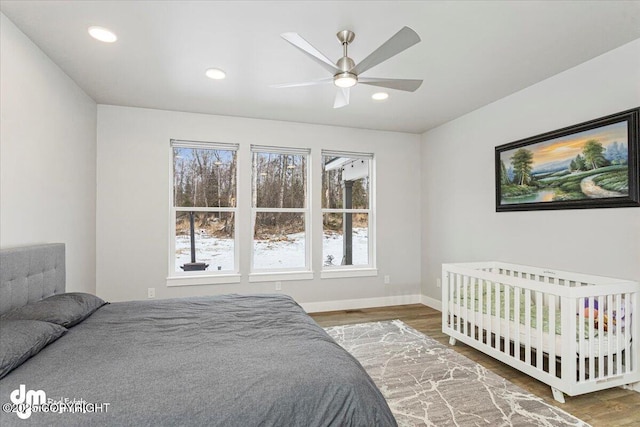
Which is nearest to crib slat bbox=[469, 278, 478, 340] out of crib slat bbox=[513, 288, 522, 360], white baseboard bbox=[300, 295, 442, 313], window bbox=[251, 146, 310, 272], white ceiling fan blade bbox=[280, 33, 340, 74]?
crib slat bbox=[513, 288, 522, 360]

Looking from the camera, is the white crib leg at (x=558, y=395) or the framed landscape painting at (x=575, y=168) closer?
the white crib leg at (x=558, y=395)

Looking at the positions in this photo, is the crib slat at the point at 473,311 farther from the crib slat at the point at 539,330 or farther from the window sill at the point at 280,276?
the window sill at the point at 280,276

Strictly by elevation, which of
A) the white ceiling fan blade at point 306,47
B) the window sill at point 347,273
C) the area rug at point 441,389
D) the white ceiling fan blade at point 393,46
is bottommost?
the area rug at point 441,389

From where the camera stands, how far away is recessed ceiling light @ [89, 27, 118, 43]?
7.61ft

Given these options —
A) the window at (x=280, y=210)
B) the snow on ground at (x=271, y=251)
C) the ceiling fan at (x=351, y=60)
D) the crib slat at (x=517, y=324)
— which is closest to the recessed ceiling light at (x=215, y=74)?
the ceiling fan at (x=351, y=60)

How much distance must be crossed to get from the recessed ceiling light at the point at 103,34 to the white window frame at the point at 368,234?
2.73 metres

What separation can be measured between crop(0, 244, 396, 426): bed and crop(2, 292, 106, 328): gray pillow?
0.21 ft

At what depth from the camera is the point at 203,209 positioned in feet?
13.8

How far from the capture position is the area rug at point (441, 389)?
82.0 inches

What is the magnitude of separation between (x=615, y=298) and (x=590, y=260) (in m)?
0.43

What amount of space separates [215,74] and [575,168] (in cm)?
330

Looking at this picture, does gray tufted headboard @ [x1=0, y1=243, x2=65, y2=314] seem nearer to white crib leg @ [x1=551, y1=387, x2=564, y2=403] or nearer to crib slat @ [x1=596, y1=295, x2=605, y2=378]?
white crib leg @ [x1=551, y1=387, x2=564, y2=403]

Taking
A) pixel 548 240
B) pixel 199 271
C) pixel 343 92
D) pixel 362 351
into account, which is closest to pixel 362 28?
pixel 343 92

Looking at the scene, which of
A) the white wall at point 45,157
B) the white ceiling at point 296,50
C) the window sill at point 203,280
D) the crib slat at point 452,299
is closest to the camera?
the white ceiling at point 296,50
